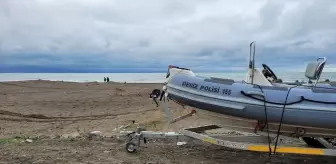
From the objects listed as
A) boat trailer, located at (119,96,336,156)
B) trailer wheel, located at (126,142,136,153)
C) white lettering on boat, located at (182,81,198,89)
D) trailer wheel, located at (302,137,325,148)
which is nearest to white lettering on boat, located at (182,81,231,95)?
white lettering on boat, located at (182,81,198,89)

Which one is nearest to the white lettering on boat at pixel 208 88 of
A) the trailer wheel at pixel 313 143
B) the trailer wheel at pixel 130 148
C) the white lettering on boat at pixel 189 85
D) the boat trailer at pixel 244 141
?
the white lettering on boat at pixel 189 85

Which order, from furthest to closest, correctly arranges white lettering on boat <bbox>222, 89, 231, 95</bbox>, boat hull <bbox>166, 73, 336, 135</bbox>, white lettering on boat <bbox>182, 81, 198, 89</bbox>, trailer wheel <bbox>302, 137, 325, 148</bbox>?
trailer wheel <bbox>302, 137, 325, 148</bbox> < white lettering on boat <bbox>182, 81, 198, 89</bbox> < white lettering on boat <bbox>222, 89, 231, 95</bbox> < boat hull <bbox>166, 73, 336, 135</bbox>

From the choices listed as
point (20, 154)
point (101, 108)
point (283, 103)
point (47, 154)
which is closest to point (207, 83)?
point (283, 103)

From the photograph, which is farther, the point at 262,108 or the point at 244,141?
the point at 244,141

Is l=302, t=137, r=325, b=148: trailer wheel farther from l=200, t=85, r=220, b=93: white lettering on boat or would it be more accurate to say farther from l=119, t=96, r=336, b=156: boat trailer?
l=200, t=85, r=220, b=93: white lettering on boat

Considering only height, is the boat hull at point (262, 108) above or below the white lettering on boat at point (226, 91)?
below

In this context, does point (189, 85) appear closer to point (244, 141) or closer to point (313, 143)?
point (244, 141)

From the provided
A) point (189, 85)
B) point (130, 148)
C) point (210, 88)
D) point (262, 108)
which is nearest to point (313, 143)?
point (262, 108)

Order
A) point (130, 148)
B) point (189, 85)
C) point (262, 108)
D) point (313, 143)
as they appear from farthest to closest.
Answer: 1. point (130, 148)
2. point (313, 143)
3. point (189, 85)
4. point (262, 108)

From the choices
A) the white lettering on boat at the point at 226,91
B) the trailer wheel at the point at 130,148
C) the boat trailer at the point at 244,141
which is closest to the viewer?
the boat trailer at the point at 244,141

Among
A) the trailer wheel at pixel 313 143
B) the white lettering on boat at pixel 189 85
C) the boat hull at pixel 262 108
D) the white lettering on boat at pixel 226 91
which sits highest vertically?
the white lettering on boat at pixel 189 85

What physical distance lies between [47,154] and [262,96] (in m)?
3.24

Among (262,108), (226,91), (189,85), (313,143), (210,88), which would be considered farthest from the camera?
(313,143)

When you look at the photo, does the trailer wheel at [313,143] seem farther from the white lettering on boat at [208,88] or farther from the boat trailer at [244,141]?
the white lettering on boat at [208,88]
